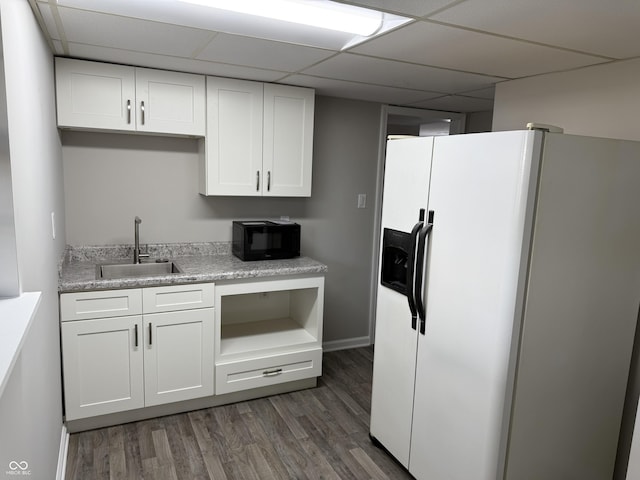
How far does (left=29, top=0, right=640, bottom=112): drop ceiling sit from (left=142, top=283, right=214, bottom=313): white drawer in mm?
1313

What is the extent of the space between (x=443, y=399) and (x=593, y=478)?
84 centimetres

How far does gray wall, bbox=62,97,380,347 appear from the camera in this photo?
9.73ft

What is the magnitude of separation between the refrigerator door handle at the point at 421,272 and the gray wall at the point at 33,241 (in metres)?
1.54

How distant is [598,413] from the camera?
208 cm

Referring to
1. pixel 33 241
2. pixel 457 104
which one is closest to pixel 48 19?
pixel 33 241

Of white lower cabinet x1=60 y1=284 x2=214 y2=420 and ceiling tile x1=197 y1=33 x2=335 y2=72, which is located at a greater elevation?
ceiling tile x1=197 y1=33 x2=335 y2=72

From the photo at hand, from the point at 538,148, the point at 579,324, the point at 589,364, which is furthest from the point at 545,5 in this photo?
the point at 589,364

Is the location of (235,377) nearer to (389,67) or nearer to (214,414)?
(214,414)

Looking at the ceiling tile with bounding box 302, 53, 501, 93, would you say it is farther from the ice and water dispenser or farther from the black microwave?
the black microwave

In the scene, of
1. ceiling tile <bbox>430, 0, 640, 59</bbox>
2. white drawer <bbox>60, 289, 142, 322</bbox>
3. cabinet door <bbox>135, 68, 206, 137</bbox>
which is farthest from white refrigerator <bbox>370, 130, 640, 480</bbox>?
white drawer <bbox>60, 289, 142, 322</bbox>

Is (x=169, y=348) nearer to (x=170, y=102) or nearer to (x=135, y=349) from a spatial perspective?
(x=135, y=349)

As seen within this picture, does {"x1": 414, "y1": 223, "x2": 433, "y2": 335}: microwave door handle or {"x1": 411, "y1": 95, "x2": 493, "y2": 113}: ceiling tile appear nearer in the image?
{"x1": 414, "y1": 223, "x2": 433, "y2": 335}: microwave door handle

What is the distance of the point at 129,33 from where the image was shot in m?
2.10

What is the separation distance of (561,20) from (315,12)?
93cm
